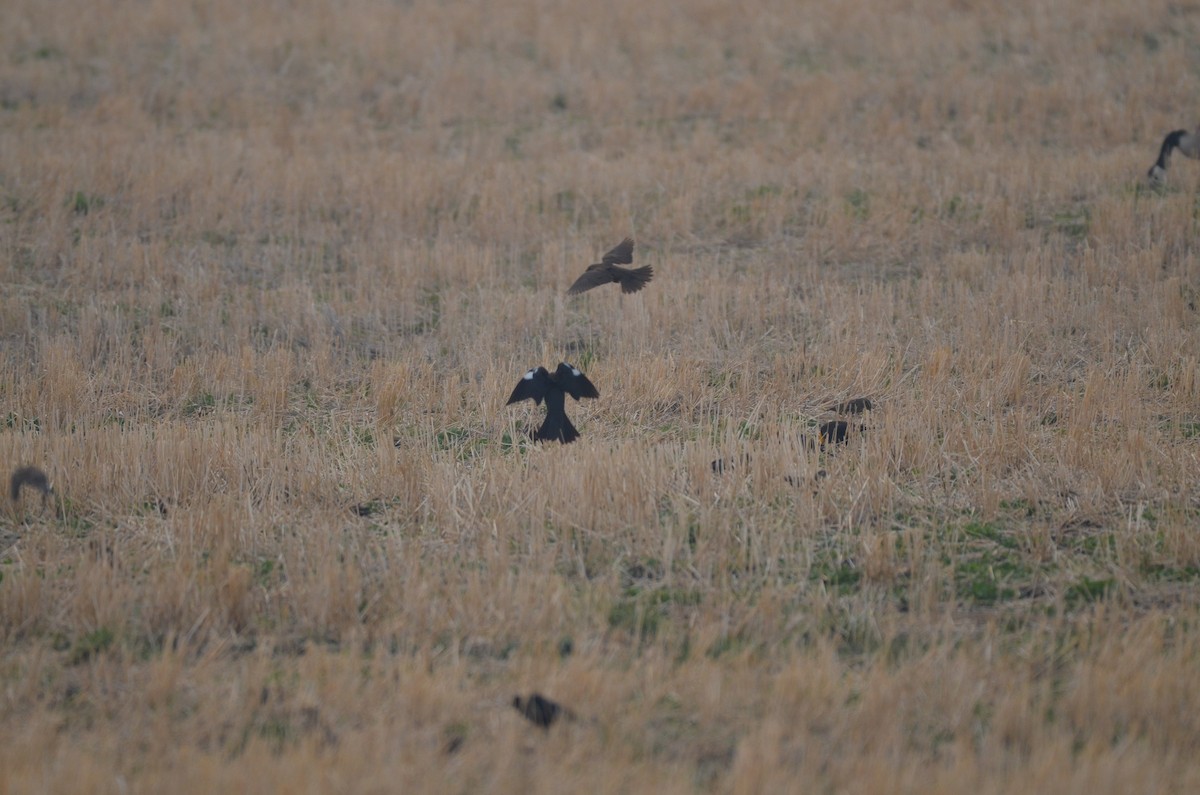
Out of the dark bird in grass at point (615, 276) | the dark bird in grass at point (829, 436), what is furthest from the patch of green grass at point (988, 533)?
the dark bird in grass at point (615, 276)

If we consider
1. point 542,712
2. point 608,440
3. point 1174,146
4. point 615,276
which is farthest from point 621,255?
point 1174,146

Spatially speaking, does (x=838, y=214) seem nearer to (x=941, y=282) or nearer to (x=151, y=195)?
(x=941, y=282)

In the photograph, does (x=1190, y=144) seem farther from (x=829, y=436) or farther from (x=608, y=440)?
(x=608, y=440)

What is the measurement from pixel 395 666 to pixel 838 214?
8.36 m

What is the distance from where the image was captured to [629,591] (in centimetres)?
555

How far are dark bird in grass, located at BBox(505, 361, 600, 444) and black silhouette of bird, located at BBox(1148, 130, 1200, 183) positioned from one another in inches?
327

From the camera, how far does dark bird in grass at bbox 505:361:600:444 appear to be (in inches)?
253

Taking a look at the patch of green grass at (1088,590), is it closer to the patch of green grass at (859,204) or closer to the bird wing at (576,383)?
the bird wing at (576,383)

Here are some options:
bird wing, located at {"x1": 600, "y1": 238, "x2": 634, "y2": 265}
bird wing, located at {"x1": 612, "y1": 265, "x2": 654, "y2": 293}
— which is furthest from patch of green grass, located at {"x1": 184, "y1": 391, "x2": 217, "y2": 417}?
bird wing, located at {"x1": 612, "y1": 265, "x2": 654, "y2": 293}

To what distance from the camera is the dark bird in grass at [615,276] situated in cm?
698

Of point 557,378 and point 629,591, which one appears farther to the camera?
point 557,378

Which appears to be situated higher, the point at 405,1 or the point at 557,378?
the point at 405,1

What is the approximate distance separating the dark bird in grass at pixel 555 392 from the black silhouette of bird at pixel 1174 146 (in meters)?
8.30

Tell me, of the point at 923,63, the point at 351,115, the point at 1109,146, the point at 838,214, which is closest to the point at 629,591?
the point at 838,214
